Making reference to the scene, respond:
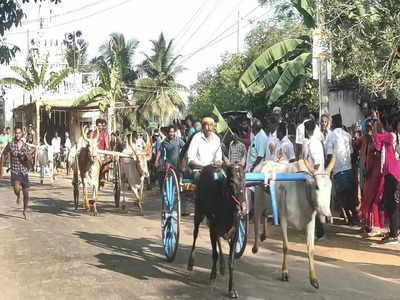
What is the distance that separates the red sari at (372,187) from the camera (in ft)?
31.2

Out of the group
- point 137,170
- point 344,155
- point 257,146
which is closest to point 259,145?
point 257,146

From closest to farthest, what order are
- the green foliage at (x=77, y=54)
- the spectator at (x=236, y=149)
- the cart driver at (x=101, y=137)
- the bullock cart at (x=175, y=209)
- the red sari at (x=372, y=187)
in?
the bullock cart at (x=175, y=209) → the red sari at (x=372, y=187) → the spectator at (x=236, y=149) → the cart driver at (x=101, y=137) → the green foliage at (x=77, y=54)

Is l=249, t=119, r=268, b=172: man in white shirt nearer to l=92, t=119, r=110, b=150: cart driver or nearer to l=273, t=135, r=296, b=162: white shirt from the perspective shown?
l=273, t=135, r=296, b=162: white shirt

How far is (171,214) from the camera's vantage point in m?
8.45

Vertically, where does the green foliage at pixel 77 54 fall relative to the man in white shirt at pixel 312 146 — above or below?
above

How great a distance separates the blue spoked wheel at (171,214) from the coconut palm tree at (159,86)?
30.5m

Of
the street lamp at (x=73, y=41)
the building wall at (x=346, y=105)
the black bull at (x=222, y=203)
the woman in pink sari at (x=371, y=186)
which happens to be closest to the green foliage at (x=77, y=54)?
the street lamp at (x=73, y=41)

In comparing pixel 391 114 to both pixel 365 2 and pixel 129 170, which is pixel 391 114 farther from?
pixel 129 170

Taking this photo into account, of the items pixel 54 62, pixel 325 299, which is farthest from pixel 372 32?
pixel 54 62

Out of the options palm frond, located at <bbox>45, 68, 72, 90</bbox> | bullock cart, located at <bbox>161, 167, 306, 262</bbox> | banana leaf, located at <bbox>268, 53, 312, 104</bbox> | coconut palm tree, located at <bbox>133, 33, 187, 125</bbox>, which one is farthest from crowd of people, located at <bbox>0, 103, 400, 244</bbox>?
coconut palm tree, located at <bbox>133, 33, 187, 125</bbox>

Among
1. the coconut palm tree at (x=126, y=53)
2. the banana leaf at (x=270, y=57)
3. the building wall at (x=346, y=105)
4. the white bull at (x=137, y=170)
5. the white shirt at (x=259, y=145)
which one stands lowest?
the white bull at (x=137, y=170)

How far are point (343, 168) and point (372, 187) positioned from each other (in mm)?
1080

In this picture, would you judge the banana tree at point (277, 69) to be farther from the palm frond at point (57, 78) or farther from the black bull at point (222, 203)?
the palm frond at point (57, 78)

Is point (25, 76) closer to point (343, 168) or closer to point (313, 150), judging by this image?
point (343, 168)
